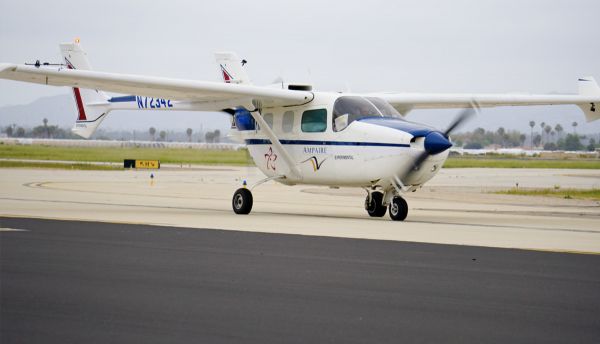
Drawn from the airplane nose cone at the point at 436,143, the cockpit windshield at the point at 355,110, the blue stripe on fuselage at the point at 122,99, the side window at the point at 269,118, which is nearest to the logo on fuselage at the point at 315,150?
the cockpit windshield at the point at 355,110

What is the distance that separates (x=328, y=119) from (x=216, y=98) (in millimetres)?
2697

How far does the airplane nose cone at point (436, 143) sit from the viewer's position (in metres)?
19.1

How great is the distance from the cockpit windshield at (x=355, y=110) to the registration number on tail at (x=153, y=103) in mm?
5060

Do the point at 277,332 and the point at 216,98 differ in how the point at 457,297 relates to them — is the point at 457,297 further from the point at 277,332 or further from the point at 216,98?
the point at 216,98

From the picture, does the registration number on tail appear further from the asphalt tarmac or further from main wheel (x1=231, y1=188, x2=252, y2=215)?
the asphalt tarmac

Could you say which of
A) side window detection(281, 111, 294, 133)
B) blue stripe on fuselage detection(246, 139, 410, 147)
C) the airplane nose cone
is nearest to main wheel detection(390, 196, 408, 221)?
blue stripe on fuselage detection(246, 139, 410, 147)

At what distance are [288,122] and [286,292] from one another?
12.7 metres

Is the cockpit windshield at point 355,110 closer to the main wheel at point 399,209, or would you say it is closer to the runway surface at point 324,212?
the main wheel at point 399,209

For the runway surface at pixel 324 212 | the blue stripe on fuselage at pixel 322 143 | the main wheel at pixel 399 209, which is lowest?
the runway surface at pixel 324 212

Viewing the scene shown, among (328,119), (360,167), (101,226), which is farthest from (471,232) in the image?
(101,226)

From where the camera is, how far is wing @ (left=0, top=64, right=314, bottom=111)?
1952 centimetres

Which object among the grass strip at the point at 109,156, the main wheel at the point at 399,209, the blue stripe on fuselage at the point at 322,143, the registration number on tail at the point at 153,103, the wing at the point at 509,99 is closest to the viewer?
the blue stripe on fuselage at the point at 322,143

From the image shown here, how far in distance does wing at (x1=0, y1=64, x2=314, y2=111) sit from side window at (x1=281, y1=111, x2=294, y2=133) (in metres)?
0.30

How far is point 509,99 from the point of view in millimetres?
23734
